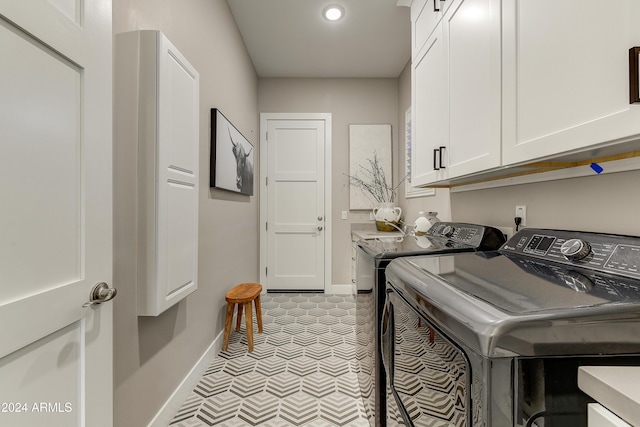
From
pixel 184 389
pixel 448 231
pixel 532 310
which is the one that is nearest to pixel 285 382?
pixel 184 389

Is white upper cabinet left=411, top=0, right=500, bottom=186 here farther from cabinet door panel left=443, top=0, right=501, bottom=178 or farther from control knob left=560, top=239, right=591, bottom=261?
control knob left=560, top=239, right=591, bottom=261

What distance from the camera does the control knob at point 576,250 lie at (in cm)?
91

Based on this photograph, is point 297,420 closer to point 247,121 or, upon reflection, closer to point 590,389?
point 590,389

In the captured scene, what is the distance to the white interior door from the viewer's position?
2.04 feet

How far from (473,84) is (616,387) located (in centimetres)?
117

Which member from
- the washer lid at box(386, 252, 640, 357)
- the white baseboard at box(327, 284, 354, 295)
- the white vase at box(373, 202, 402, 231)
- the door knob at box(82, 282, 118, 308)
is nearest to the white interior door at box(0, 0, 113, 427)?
the door knob at box(82, 282, 118, 308)

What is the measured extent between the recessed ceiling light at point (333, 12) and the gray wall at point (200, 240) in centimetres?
82

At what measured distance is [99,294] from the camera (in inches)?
34.3

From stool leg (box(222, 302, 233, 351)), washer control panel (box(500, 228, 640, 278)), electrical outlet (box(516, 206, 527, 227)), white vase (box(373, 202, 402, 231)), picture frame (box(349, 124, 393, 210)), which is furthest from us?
picture frame (box(349, 124, 393, 210))

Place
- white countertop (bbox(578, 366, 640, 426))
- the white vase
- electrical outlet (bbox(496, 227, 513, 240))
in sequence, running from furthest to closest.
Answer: the white vase < electrical outlet (bbox(496, 227, 513, 240)) < white countertop (bbox(578, 366, 640, 426))

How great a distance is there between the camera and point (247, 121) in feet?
11.2

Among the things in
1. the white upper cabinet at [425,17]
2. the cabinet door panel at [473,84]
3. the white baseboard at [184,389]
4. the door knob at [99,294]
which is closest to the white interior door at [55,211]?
the door knob at [99,294]

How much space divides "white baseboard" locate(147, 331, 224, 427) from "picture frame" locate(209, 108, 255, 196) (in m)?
1.18

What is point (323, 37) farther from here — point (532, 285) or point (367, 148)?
point (532, 285)
